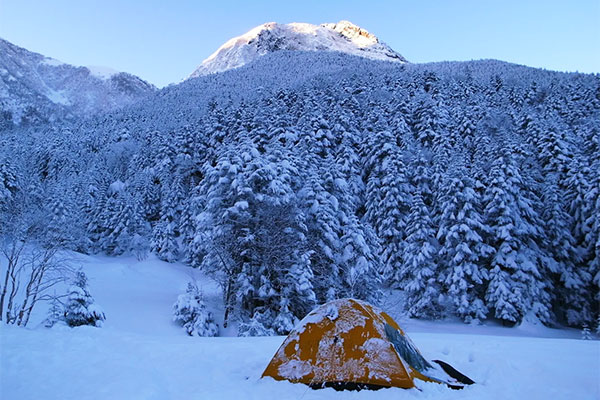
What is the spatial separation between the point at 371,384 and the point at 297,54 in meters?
141

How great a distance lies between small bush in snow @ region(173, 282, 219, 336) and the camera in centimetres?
1767

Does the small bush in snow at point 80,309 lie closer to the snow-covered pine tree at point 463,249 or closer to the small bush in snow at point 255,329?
the small bush in snow at point 255,329

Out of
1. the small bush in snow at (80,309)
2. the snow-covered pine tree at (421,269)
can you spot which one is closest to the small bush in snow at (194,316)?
the small bush in snow at (80,309)

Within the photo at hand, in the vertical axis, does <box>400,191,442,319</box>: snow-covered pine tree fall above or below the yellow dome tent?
below

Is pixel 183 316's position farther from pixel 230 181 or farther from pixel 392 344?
pixel 392 344

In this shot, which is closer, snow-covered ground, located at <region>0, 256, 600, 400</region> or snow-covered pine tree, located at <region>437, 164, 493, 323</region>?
snow-covered ground, located at <region>0, 256, 600, 400</region>

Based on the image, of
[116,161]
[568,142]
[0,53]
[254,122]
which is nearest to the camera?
[568,142]

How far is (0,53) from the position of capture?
198750 mm

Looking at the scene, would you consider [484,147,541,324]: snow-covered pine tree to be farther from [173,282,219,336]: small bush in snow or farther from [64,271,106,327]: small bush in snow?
[64,271,106,327]: small bush in snow

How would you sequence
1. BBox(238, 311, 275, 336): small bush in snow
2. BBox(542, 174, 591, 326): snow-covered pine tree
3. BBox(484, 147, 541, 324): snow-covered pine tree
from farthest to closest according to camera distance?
BBox(542, 174, 591, 326): snow-covered pine tree, BBox(484, 147, 541, 324): snow-covered pine tree, BBox(238, 311, 275, 336): small bush in snow

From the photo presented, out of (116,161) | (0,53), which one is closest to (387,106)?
(116,161)

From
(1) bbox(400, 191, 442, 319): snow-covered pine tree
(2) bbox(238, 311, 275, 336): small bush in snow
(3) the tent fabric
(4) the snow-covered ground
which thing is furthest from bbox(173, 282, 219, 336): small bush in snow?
(1) bbox(400, 191, 442, 319): snow-covered pine tree

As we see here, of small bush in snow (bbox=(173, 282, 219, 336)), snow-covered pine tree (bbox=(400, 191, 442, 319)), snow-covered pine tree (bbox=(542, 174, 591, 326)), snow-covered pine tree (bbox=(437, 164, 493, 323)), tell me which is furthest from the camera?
snow-covered pine tree (bbox=(400, 191, 442, 319))

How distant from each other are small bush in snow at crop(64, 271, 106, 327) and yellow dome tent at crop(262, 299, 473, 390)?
1152 cm
